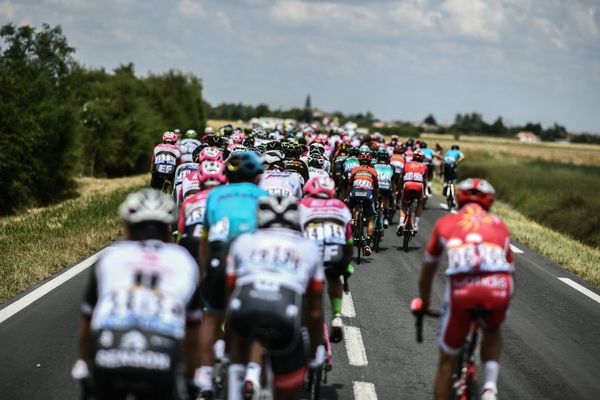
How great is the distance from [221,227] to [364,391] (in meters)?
2.19

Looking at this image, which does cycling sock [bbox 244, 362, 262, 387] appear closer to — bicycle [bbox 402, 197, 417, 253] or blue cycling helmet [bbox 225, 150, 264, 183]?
blue cycling helmet [bbox 225, 150, 264, 183]

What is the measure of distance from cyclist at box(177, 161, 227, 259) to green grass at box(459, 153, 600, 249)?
16.5 m

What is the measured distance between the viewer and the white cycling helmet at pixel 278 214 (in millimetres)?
5672

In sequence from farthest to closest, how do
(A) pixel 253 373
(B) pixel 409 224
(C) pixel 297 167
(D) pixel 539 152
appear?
(D) pixel 539 152 → (B) pixel 409 224 → (C) pixel 297 167 → (A) pixel 253 373

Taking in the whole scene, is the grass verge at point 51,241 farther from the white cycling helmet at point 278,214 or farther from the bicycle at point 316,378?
the white cycling helmet at point 278,214

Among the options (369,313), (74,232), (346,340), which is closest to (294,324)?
(346,340)

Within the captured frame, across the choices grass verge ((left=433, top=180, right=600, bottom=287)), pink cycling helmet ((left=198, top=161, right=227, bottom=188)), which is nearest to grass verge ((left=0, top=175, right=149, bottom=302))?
pink cycling helmet ((left=198, top=161, right=227, bottom=188))

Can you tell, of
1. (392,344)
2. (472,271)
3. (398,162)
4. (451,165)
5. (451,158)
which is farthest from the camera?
(451,158)

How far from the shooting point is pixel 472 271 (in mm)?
5961

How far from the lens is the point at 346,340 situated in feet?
31.3

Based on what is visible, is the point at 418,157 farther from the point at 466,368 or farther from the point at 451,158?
the point at 466,368

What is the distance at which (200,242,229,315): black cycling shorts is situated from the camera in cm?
682

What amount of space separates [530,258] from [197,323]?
13.7m

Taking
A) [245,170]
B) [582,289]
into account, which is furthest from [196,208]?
[582,289]
